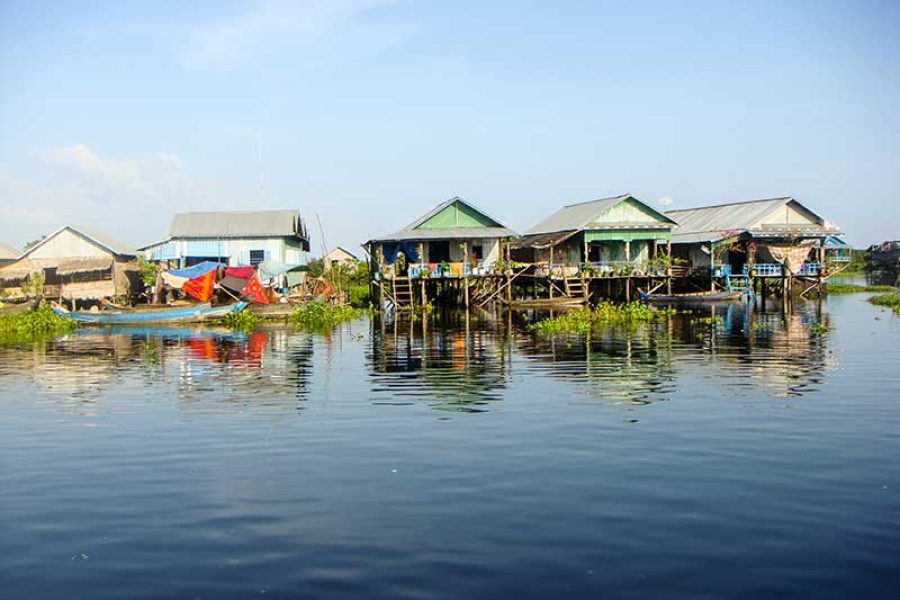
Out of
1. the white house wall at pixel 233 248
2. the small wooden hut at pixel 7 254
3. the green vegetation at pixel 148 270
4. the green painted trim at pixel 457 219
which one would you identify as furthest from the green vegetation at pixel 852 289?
the small wooden hut at pixel 7 254

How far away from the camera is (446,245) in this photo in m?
39.7

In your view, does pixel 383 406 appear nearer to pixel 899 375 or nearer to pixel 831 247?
pixel 899 375

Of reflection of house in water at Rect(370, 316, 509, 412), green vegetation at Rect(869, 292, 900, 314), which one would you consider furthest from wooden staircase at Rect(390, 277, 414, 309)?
green vegetation at Rect(869, 292, 900, 314)

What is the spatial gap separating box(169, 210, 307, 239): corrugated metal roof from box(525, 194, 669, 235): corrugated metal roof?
510 inches

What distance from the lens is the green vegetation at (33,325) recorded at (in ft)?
101

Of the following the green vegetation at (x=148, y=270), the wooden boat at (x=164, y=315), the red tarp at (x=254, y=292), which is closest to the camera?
the wooden boat at (x=164, y=315)

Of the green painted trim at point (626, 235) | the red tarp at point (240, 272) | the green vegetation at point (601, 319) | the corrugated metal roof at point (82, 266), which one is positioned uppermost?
the green painted trim at point (626, 235)

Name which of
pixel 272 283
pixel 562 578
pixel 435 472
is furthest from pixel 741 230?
pixel 562 578

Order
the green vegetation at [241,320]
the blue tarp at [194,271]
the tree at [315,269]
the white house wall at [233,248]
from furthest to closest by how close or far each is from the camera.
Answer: the tree at [315,269] < the white house wall at [233,248] < the blue tarp at [194,271] < the green vegetation at [241,320]

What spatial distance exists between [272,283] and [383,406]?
92.7 ft

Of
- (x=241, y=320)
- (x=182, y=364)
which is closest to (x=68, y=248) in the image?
(x=241, y=320)

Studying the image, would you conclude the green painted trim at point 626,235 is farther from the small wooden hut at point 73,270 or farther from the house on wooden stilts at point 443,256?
the small wooden hut at point 73,270

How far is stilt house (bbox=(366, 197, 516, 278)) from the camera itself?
37.6 m

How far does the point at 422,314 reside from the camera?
35.6 m
